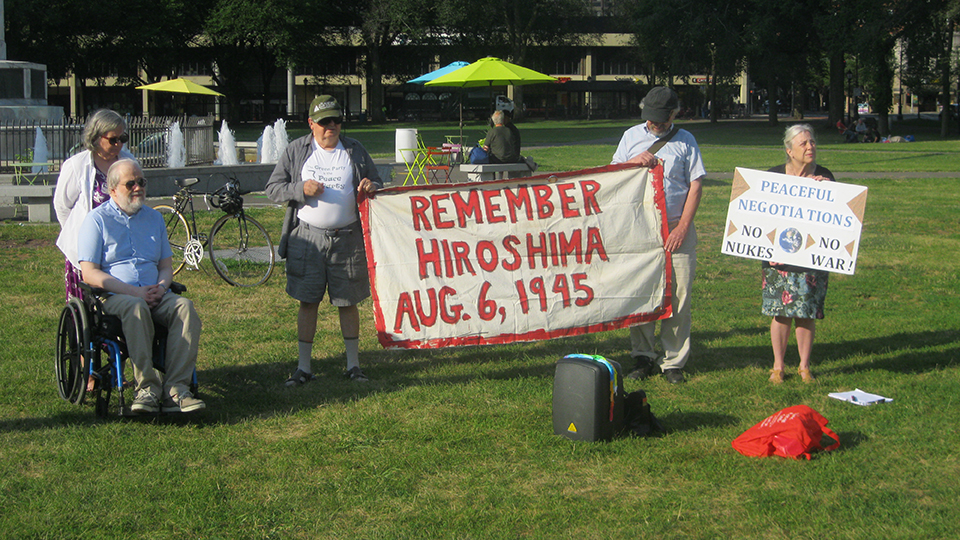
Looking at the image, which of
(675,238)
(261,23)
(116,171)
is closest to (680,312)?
(675,238)

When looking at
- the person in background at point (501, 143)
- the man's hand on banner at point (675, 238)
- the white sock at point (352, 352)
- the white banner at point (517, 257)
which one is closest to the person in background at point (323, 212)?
the white banner at point (517, 257)

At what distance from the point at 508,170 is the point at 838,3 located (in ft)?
126

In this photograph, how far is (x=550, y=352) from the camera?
7.20m

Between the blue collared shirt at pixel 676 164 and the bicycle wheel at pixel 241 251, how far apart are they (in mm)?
5092

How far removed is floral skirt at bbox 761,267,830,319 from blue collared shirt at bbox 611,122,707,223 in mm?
818

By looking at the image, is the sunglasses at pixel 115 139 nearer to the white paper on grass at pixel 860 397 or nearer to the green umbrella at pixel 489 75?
the white paper on grass at pixel 860 397

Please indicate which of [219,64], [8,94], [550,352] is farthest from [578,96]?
[550,352]

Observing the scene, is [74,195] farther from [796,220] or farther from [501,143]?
[501,143]

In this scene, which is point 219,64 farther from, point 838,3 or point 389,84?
point 838,3

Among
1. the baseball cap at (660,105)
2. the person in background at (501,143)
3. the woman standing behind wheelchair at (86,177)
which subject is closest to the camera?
the woman standing behind wheelchair at (86,177)

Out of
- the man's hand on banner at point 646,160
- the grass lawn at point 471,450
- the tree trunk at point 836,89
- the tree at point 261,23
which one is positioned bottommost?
the grass lawn at point 471,450

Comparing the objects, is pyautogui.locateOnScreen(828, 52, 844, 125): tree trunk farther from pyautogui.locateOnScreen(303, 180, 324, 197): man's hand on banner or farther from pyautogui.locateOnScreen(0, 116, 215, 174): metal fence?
pyautogui.locateOnScreen(303, 180, 324, 197): man's hand on banner

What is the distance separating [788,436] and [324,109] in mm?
3536

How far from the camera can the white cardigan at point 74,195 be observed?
18.7 ft
